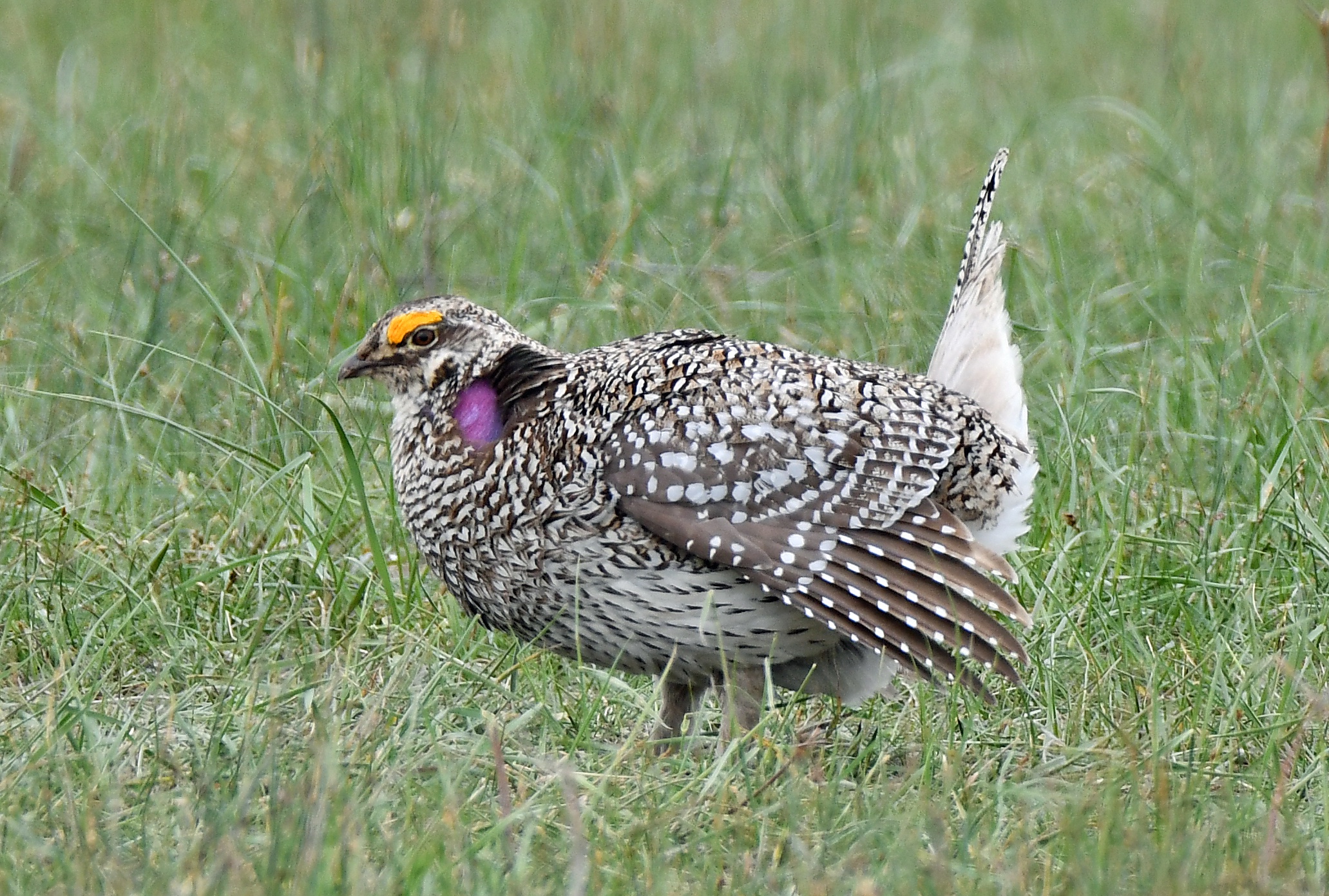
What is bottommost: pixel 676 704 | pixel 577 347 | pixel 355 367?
pixel 676 704

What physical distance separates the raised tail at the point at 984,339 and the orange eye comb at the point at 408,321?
4.32ft

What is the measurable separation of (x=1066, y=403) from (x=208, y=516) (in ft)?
7.68

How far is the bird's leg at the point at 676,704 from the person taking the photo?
4.36 meters

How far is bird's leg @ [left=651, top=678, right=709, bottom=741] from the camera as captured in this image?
4.36 meters

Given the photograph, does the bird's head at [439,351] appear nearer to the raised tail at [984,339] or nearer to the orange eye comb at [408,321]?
the orange eye comb at [408,321]

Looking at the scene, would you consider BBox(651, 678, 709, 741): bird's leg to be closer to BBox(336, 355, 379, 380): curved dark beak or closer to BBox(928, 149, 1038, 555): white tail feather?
BBox(928, 149, 1038, 555): white tail feather

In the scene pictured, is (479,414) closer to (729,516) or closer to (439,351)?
(439,351)

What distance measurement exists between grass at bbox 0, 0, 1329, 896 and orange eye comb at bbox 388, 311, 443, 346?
0.99 feet

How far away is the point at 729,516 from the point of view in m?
3.97

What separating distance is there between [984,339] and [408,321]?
146cm

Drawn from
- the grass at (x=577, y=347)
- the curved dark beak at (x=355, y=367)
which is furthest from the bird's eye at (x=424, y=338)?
the grass at (x=577, y=347)

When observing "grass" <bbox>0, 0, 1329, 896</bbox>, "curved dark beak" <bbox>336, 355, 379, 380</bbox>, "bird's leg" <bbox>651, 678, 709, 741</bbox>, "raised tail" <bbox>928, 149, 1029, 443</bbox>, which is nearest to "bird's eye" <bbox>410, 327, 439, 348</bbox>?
"curved dark beak" <bbox>336, 355, 379, 380</bbox>

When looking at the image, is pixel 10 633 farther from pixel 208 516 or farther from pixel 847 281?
pixel 847 281

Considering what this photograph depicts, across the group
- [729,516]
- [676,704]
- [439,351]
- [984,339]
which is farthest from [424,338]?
[984,339]
